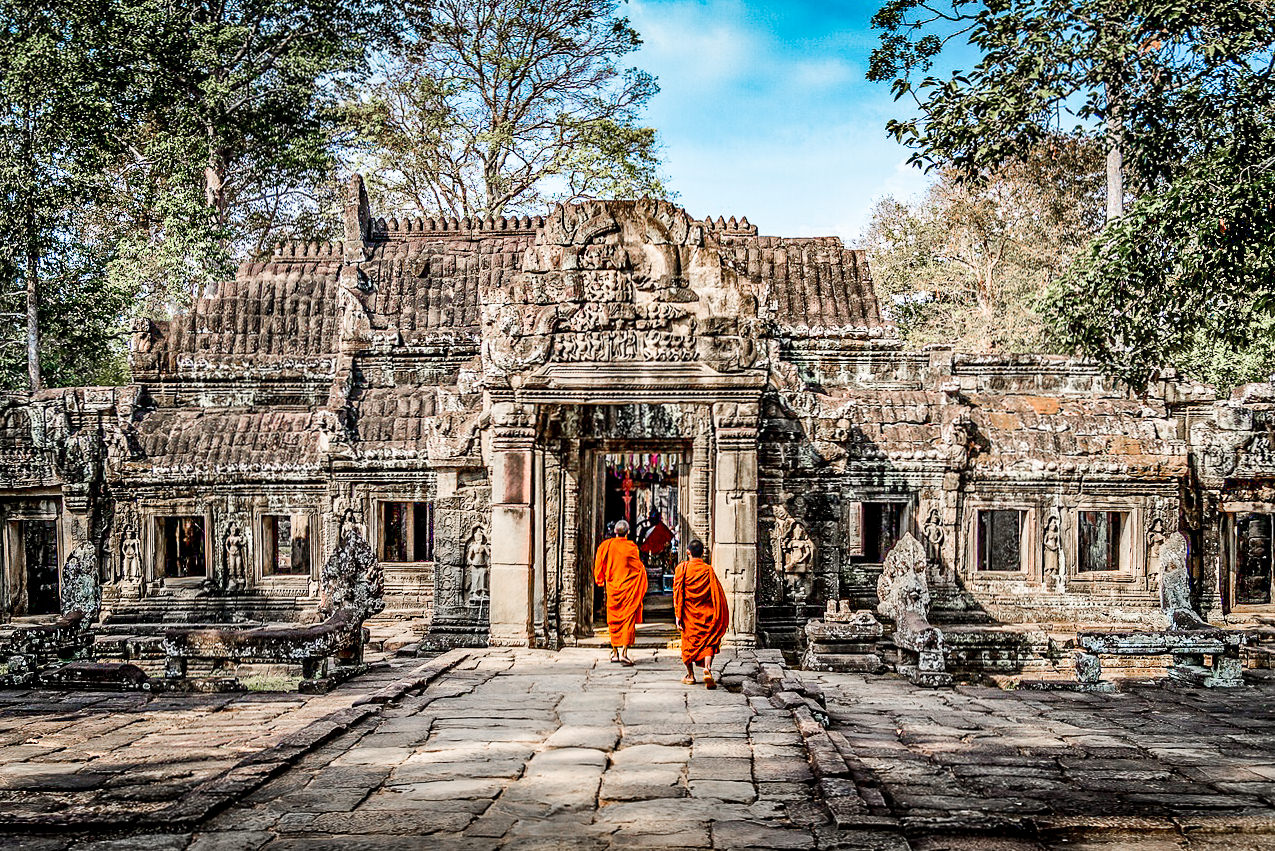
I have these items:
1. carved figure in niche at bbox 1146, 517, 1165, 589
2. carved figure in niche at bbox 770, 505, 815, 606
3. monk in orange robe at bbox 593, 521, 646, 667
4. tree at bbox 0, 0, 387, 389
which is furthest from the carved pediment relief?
tree at bbox 0, 0, 387, 389

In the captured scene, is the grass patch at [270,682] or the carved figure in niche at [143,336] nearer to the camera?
the grass patch at [270,682]

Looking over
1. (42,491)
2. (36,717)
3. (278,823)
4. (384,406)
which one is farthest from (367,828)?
(42,491)

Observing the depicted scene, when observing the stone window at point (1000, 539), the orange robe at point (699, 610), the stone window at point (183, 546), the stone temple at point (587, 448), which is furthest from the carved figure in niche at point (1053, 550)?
the stone window at point (183, 546)

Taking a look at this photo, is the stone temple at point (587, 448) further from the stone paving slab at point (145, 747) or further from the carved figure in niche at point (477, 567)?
the stone paving slab at point (145, 747)

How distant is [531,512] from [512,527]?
251mm

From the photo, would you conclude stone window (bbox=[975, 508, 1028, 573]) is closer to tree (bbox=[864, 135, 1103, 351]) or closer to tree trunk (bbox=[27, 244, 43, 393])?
tree (bbox=[864, 135, 1103, 351])

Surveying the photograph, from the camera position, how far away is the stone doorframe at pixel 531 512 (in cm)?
1259

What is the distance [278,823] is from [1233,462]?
14801 millimetres

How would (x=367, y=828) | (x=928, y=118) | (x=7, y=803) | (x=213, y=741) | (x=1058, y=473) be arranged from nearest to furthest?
1. (x=367, y=828)
2. (x=7, y=803)
3. (x=213, y=741)
4. (x=928, y=118)
5. (x=1058, y=473)

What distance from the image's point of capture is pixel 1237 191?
9.66 meters

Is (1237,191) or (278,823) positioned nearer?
(278,823)

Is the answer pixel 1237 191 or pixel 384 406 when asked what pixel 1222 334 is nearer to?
pixel 1237 191

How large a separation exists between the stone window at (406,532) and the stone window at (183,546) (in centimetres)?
271

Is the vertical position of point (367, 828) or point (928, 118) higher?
point (928, 118)
